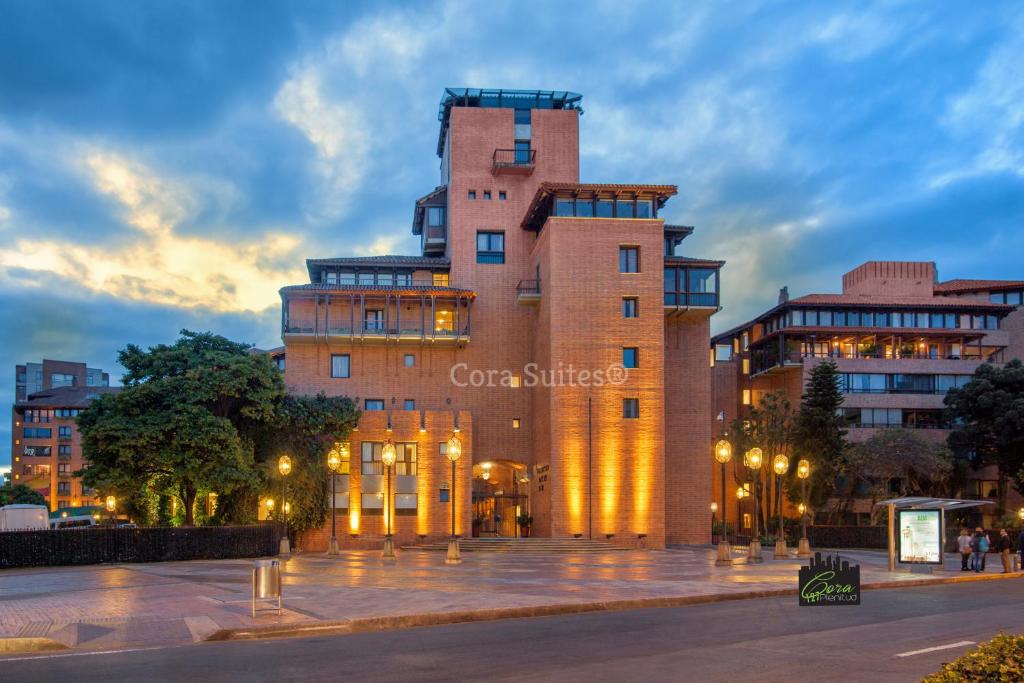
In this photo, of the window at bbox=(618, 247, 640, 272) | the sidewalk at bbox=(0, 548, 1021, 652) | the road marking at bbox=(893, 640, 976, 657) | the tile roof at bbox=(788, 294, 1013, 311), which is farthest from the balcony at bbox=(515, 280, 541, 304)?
the road marking at bbox=(893, 640, 976, 657)

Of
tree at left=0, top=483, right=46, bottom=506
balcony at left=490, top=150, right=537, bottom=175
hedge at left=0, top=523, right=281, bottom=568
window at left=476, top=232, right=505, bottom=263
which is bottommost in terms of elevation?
tree at left=0, top=483, right=46, bottom=506

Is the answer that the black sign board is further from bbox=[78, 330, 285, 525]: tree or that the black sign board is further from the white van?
the white van

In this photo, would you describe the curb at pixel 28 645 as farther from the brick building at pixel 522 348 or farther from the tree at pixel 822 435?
the tree at pixel 822 435

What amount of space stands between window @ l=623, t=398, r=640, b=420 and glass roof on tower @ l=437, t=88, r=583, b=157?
66.6 ft

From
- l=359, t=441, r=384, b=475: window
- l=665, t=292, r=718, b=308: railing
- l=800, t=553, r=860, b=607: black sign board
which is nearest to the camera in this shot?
l=800, t=553, r=860, b=607: black sign board

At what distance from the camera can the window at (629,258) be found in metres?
50.4

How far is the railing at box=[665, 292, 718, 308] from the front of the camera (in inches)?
2126

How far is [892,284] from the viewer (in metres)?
71.6

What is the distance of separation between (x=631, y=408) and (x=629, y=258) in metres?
8.11

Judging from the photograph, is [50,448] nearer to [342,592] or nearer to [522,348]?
[522,348]

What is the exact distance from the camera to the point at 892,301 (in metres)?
67.3

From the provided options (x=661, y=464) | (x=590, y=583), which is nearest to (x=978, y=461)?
(x=661, y=464)

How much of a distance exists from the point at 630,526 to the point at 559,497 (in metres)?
4.04

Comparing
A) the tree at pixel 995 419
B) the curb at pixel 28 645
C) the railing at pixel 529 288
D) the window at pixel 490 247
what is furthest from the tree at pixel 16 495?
the curb at pixel 28 645
